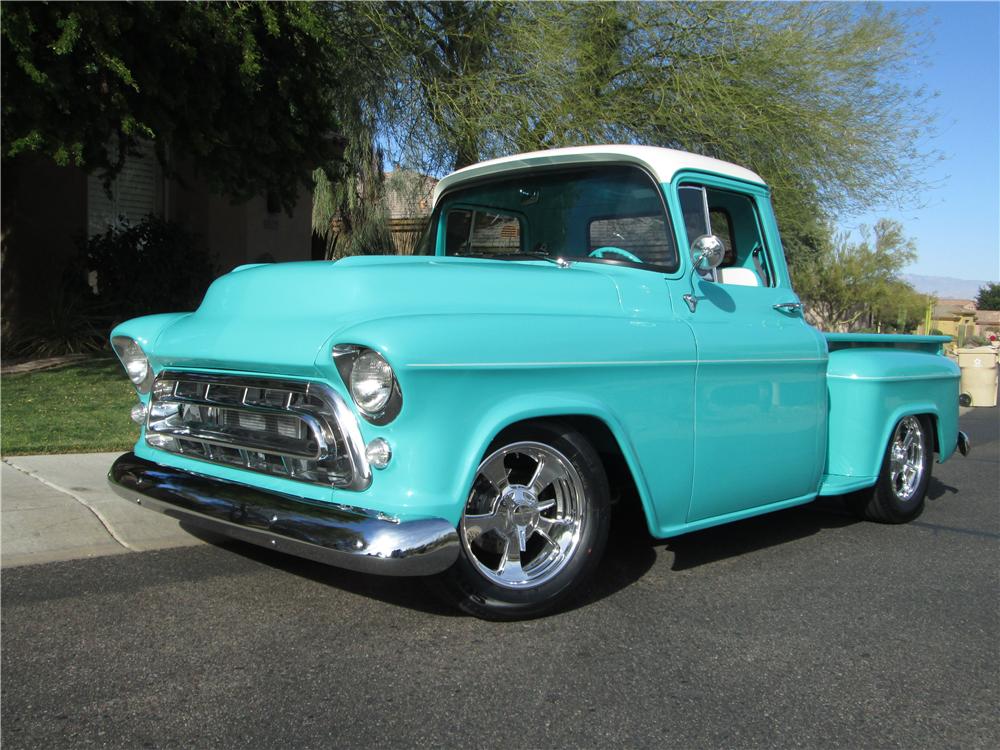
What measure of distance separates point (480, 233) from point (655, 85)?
9422 millimetres

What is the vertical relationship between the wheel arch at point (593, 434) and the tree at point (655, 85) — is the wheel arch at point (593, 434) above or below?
below

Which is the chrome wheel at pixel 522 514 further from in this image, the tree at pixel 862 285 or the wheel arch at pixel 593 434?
the tree at pixel 862 285

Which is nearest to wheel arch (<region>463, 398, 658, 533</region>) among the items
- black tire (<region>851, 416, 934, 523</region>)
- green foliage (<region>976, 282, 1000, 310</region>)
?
black tire (<region>851, 416, 934, 523</region>)

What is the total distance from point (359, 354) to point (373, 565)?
739 millimetres

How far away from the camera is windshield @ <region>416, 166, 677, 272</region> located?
15.2 feet

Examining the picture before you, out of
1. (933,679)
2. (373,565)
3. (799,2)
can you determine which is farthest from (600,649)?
(799,2)

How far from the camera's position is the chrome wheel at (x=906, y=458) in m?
5.84

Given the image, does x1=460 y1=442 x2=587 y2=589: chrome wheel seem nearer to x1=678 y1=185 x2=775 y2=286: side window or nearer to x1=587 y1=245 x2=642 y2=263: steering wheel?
x1=587 y1=245 x2=642 y2=263: steering wheel

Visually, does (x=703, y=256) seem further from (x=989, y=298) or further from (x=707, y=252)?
(x=989, y=298)

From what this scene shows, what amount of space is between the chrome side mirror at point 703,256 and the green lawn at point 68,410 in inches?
183

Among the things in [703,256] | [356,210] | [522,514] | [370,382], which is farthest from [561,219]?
Answer: [356,210]

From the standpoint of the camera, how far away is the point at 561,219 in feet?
16.4

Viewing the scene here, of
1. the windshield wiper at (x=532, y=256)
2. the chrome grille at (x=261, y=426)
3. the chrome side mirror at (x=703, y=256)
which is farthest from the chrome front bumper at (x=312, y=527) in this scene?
the chrome side mirror at (x=703, y=256)

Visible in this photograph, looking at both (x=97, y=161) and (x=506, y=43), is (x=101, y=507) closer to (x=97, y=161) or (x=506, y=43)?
(x=97, y=161)
